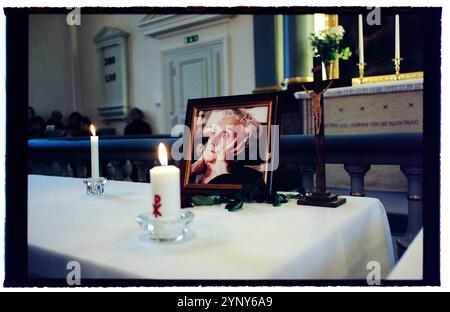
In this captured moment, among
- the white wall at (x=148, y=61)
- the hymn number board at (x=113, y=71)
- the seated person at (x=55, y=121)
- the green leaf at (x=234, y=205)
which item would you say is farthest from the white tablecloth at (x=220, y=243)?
the hymn number board at (x=113, y=71)

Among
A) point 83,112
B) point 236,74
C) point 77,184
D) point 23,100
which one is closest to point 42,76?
point 83,112

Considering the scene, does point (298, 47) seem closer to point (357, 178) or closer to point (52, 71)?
point (357, 178)

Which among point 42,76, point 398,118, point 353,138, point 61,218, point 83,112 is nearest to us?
point 61,218

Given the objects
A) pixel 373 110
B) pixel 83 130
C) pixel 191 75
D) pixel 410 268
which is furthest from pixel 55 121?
pixel 410 268

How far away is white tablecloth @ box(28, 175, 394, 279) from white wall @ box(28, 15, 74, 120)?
6616mm

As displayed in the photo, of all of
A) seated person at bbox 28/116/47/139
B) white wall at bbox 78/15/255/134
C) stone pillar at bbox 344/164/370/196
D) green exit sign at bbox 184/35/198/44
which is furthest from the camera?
green exit sign at bbox 184/35/198/44

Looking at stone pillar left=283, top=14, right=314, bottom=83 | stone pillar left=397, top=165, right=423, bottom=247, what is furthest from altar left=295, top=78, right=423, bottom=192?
stone pillar left=397, top=165, right=423, bottom=247

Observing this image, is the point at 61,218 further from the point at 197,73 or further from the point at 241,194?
the point at 197,73

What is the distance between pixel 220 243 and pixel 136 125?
18.1 ft

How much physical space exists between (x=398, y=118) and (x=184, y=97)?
3556 mm

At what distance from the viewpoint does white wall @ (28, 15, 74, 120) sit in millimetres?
6637

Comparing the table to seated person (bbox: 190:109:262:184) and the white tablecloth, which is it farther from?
seated person (bbox: 190:109:262:184)

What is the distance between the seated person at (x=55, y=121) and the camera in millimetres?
6027
